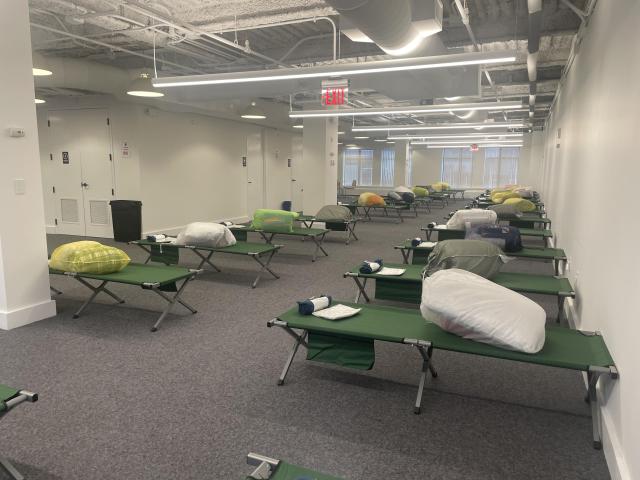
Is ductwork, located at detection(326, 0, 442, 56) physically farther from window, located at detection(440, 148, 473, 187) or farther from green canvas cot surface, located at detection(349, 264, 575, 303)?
window, located at detection(440, 148, 473, 187)

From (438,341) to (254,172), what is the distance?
427 inches

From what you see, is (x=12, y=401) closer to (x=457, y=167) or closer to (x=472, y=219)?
(x=472, y=219)

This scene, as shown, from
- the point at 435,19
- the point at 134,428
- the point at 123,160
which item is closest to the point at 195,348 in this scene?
the point at 134,428

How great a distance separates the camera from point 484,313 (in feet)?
8.99

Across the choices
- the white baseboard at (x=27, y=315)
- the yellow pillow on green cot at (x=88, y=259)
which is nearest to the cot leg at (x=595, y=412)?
the yellow pillow on green cot at (x=88, y=259)

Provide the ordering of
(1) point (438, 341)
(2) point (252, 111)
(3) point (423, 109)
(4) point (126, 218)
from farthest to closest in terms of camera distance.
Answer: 1. (2) point (252, 111)
2. (3) point (423, 109)
3. (4) point (126, 218)
4. (1) point (438, 341)

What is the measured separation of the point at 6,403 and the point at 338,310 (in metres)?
2.03

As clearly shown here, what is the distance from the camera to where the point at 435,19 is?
176 inches

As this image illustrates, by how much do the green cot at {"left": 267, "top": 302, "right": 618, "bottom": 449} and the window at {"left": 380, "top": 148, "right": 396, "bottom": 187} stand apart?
21.6 metres

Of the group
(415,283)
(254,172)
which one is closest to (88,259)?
(415,283)

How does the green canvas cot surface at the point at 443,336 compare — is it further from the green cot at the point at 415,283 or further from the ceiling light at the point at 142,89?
the ceiling light at the point at 142,89

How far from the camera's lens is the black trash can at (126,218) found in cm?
870

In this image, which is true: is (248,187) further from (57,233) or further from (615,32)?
(615,32)

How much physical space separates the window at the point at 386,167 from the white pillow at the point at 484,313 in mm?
21962
